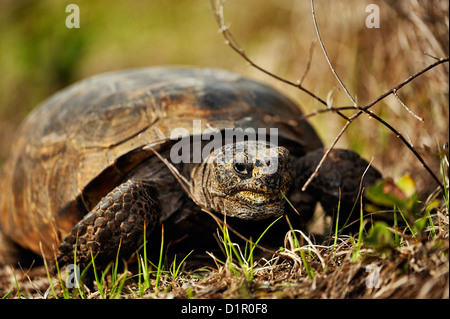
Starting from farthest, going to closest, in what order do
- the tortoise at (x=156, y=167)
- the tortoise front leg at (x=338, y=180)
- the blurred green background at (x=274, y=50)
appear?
the blurred green background at (x=274, y=50), the tortoise front leg at (x=338, y=180), the tortoise at (x=156, y=167)

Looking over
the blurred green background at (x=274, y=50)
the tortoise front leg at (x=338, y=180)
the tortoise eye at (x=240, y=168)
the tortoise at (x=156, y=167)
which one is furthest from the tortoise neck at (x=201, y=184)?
the blurred green background at (x=274, y=50)

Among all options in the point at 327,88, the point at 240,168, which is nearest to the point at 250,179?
the point at 240,168

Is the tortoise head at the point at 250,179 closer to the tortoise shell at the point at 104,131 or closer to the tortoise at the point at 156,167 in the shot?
the tortoise at the point at 156,167

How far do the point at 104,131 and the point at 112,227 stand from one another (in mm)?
790

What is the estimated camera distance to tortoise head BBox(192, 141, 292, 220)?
2.42 m

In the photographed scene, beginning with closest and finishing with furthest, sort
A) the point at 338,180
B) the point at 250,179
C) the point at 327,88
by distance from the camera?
the point at 250,179 → the point at 338,180 → the point at 327,88

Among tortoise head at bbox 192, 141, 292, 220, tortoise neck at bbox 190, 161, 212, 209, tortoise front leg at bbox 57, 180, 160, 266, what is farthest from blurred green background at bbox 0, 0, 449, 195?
tortoise front leg at bbox 57, 180, 160, 266

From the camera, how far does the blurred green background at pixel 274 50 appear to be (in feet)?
13.2

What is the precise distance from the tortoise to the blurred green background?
63 cm

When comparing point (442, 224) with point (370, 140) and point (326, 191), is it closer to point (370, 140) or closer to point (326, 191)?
point (326, 191)

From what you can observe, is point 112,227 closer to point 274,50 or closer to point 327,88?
point 327,88

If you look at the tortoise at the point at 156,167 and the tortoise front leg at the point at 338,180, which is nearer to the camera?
the tortoise at the point at 156,167

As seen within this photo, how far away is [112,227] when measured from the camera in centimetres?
261

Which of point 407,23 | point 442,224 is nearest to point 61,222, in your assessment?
point 442,224
